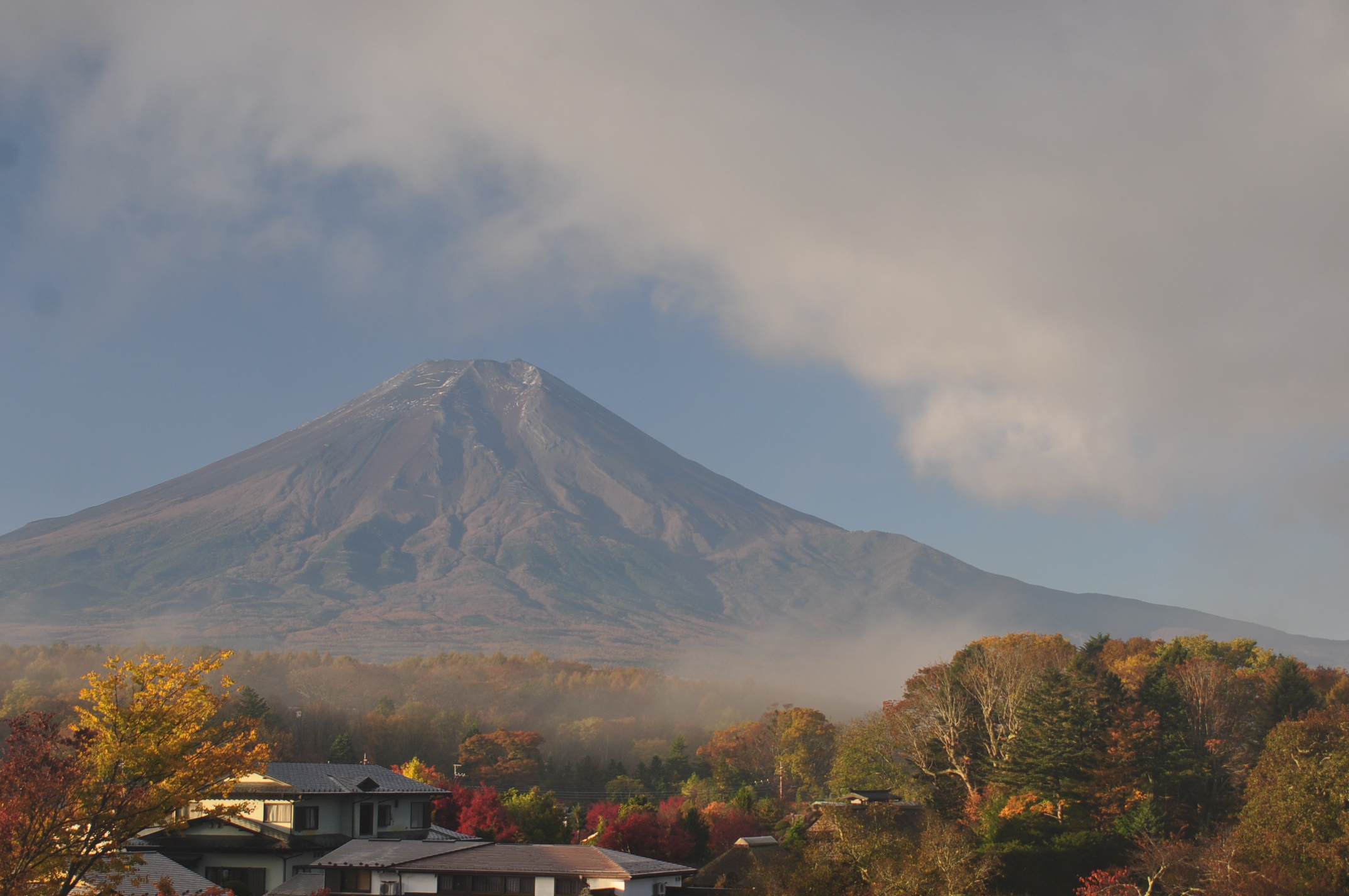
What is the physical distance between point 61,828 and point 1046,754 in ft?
127

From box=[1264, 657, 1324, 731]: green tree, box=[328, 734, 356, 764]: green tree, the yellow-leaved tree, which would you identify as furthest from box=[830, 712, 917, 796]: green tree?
the yellow-leaved tree

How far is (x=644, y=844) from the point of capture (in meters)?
48.1

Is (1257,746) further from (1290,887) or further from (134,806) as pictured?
(134,806)

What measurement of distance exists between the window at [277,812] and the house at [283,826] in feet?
0.07

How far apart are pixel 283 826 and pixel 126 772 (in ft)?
63.1

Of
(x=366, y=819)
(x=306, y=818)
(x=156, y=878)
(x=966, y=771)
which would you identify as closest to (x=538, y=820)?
(x=366, y=819)

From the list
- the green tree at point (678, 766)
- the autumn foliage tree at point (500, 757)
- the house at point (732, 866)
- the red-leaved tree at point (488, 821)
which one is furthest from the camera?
the green tree at point (678, 766)

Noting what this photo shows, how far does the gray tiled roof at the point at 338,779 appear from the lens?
40.5 metres

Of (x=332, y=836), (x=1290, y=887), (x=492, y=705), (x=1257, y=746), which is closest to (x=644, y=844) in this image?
(x=332, y=836)

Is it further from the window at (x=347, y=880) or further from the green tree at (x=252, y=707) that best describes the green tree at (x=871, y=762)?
the green tree at (x=252, y=707)

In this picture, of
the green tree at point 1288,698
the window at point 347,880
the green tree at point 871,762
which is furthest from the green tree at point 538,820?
the green tree at point 1288,698

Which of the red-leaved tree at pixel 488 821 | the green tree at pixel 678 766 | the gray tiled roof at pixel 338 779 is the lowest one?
the green tree at pixel 678 766

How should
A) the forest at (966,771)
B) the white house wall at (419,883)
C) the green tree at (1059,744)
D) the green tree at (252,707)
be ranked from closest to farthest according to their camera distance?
1. the forest at (966,771)
2. the white house wall at (419,883)
3. the green tree at (1059,744)
4. the green tree at (252,707)

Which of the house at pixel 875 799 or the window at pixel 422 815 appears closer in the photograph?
the window at pixel 422 815
